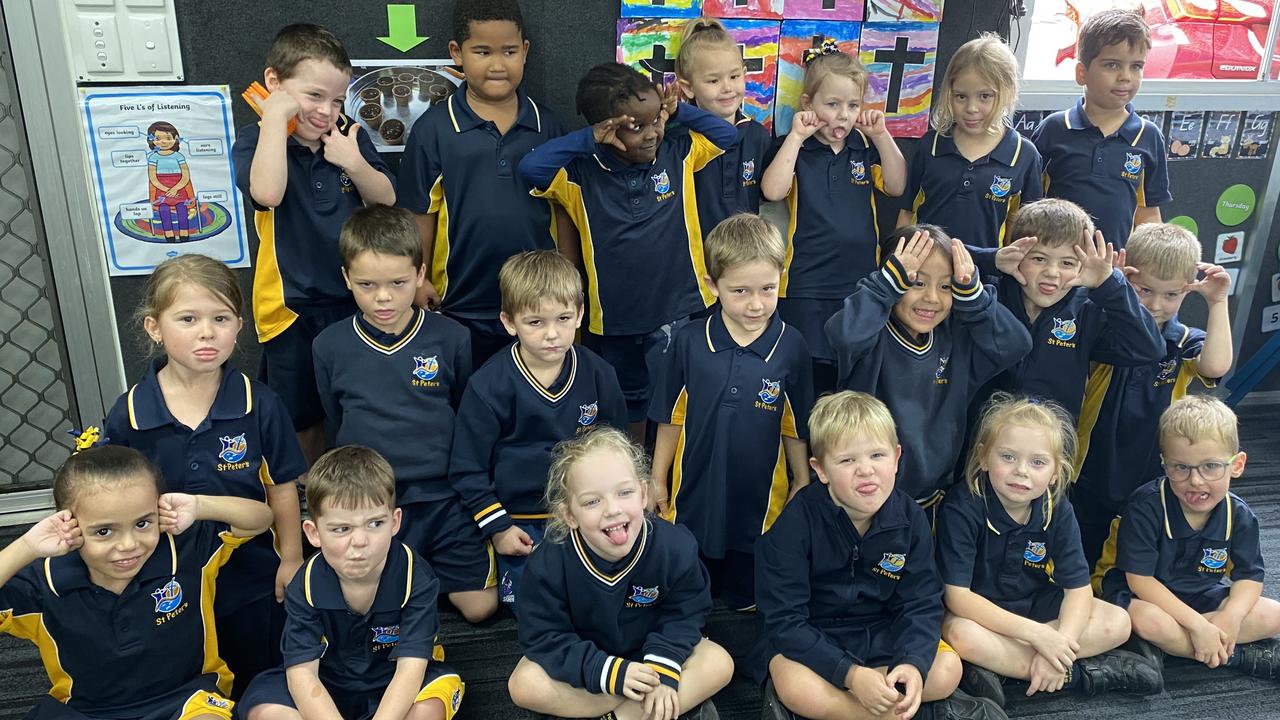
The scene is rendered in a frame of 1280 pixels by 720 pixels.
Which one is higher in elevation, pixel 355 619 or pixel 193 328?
pixel 193 328

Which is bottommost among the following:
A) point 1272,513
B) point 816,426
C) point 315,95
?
point 1272,513

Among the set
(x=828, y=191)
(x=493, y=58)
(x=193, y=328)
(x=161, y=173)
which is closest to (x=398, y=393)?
(x=193, y=328)

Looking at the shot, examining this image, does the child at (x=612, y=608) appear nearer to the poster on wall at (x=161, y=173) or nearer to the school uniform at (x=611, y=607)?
the school uniform at (x=611, y=607)

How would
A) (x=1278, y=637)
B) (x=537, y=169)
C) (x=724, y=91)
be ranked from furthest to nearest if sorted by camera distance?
1. (x=724, y=91)
2. (x=537, y=169)
3. (x=1278, y=637)

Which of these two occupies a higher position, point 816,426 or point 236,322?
point 236,322

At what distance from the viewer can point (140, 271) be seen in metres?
2.67

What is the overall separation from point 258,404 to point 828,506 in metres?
1.29

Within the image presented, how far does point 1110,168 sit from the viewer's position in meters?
2.77

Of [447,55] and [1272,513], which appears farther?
[1272,513]

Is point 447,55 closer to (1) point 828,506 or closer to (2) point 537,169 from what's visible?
(2) point 537,169

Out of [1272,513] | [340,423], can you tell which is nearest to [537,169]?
[340,423]

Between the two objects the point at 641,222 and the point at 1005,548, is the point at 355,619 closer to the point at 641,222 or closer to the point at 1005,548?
the point at 641,222

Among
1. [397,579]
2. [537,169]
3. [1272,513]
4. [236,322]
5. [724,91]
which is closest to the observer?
[397,579]

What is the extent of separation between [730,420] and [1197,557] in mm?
1185
